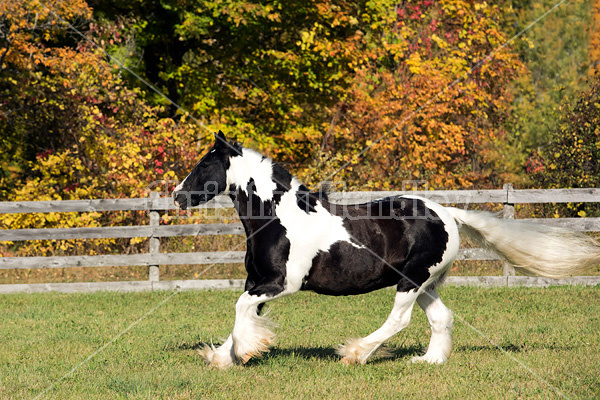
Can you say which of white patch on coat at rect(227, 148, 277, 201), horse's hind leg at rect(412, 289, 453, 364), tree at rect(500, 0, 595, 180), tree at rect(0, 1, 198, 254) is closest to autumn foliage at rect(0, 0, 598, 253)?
tree at rect(0, 1, 198, 254)

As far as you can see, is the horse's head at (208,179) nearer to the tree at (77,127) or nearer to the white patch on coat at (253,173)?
the white patch on coat at (253,173)

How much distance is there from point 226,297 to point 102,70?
22.3ft

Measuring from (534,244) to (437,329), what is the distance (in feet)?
4.18

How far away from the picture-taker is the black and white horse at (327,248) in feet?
18.8

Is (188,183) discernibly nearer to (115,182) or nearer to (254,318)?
(254,318)

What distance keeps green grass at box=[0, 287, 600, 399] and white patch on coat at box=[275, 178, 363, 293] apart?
2.79ft

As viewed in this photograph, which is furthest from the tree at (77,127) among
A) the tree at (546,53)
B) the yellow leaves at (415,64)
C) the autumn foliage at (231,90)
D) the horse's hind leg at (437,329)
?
the tree at (546,53)

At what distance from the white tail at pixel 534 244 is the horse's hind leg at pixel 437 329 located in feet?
2.58

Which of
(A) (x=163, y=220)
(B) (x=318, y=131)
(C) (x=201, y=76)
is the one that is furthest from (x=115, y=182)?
(B) (x=318, y=131)

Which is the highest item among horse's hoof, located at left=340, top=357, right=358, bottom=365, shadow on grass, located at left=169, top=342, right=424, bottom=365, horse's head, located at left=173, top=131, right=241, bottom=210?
horse's head, located at left=173, top=131, right=241, bottom=210

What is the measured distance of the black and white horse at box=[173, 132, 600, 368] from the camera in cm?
574

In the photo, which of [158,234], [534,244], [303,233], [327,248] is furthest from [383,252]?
[158,234]

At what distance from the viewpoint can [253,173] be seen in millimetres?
5988

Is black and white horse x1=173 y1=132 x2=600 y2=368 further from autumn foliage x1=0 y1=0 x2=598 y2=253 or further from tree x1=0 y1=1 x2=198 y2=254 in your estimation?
autumn foliage x1=0 y1=0 x2=598 y2=253
